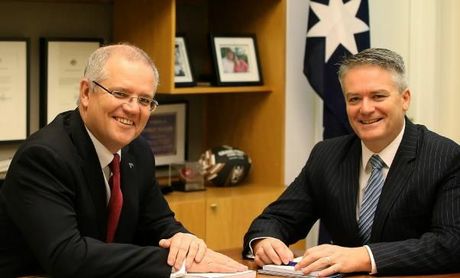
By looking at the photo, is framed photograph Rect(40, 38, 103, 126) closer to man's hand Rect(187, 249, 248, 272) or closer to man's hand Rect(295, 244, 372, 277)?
man's hand Rect(187, 249, 248, 272)

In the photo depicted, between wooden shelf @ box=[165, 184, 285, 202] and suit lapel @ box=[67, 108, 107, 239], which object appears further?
wooden shelf @ box=[165, 184, 285, 202]

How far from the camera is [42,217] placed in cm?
239

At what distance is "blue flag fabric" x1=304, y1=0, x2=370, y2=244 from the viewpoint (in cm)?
425

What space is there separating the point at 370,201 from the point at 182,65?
1.62 meters

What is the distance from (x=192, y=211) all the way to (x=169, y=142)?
1.83ft

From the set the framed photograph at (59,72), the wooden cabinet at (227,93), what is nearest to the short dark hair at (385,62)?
the wooden cabinet at (227,93)

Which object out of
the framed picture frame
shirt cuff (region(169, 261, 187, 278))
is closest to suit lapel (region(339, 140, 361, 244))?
shirt cuff (region(169, 261, 187, 278))

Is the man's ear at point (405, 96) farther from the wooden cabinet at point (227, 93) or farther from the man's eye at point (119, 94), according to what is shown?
the wooden cabinet at point (227, 93)

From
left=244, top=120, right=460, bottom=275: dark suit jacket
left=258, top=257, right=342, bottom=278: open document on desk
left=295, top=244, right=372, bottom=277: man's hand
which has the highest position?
left=244, top=120, right=460, bottom=275: dark suit jacket

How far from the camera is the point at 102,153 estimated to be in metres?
2.62

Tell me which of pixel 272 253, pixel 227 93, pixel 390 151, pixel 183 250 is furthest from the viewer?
pixel 227 93

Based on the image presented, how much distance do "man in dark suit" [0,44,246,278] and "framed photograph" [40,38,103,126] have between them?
139 centimetres

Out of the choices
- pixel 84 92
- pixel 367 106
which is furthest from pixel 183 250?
pixel 367 106

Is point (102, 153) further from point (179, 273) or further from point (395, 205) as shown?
point (395, 205)
